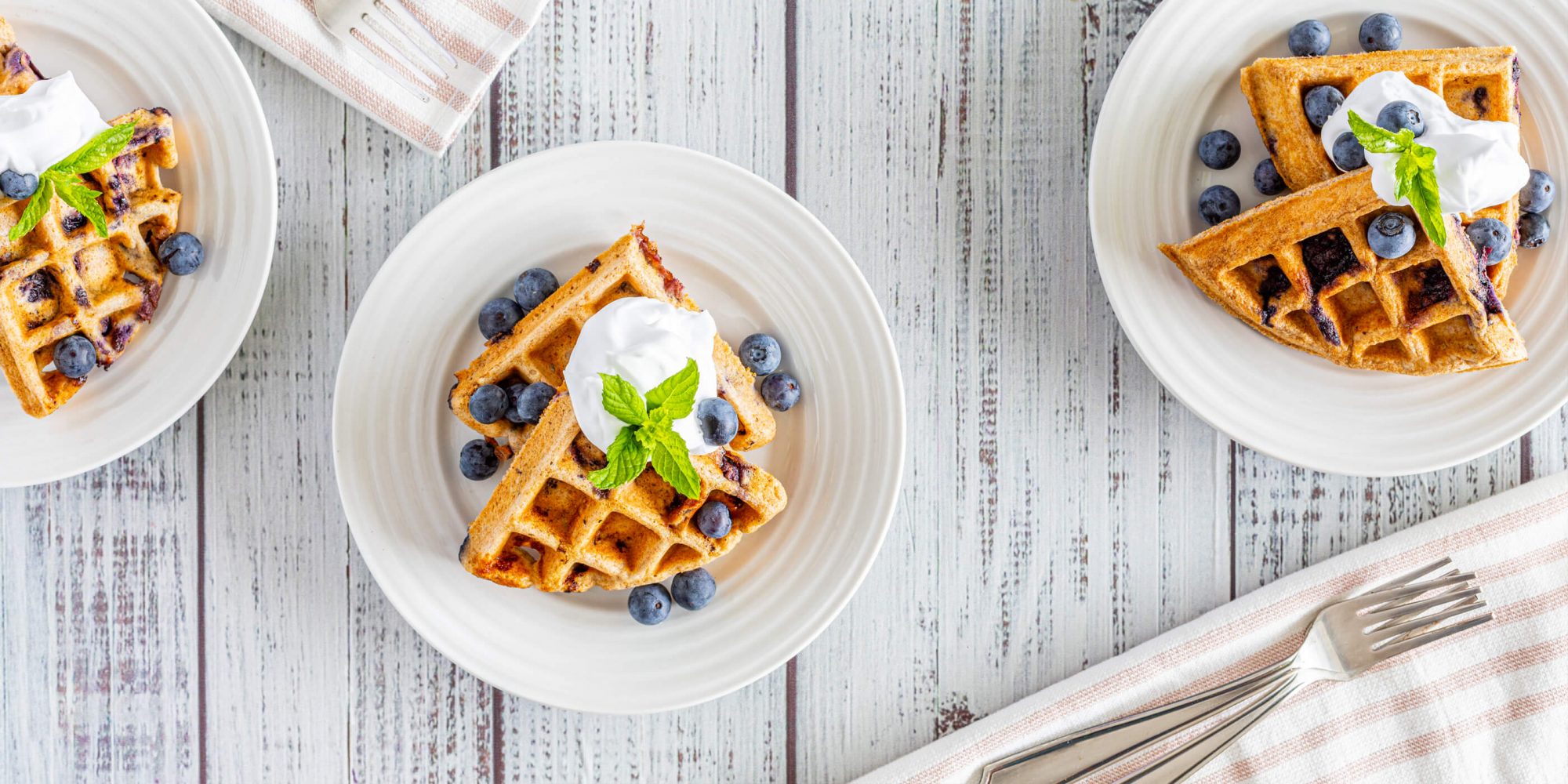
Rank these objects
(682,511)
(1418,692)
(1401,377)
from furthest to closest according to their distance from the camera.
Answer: (1418,692), (1401,377), (682,511)

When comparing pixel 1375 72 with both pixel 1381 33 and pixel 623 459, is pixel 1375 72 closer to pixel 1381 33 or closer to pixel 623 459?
pixel 1381 33

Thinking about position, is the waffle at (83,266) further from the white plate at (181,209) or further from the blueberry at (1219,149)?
the blueberry at (1219,149)

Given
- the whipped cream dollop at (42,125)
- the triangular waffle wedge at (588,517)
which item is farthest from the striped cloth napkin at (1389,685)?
the whipped cream dollop at (42,125)

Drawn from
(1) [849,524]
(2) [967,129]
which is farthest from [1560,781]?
(2) [967,129]

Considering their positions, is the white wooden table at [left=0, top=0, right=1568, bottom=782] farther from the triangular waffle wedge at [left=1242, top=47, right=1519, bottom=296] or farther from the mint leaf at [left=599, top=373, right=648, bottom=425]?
the mint leaf at [left=599, top=373, right=648, bottom=425]

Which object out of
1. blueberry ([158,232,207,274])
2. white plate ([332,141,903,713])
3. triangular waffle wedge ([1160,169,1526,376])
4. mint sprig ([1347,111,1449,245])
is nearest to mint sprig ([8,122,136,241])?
blueberry ([158,232,207,274])

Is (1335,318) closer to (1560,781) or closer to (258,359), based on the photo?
(1560,781)

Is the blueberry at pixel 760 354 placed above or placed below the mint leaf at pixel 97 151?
below

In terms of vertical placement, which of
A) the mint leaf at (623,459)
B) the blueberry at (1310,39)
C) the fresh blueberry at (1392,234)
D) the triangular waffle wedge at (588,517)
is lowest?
the triangular waffle wedge at (588,517)
